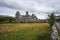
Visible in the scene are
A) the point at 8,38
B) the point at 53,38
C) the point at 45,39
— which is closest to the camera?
the point at 53,38

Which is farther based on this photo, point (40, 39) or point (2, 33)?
point (2, 33)

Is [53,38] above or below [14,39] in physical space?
above

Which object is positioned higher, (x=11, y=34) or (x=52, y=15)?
(x=52, y=15)

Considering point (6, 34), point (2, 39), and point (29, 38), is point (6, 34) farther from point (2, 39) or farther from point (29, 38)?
point (29, 38)

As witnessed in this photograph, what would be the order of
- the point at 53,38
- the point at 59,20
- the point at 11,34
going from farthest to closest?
the point at 59,20, the point at 11,34, the point at 53,38

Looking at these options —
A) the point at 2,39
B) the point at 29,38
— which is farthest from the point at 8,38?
the point at 29,38

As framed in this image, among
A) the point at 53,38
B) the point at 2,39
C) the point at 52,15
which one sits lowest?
the point at 2,39

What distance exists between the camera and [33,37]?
78.2 ft

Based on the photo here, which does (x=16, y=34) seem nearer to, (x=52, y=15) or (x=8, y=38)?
(x=8, y=38)

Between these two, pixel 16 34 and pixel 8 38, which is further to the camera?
pixel 16 34

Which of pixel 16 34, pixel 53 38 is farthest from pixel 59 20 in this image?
pixel 53 38

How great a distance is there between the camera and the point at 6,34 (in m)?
25.0

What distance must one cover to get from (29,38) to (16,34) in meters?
3.17

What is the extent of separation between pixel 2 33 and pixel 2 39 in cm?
201
